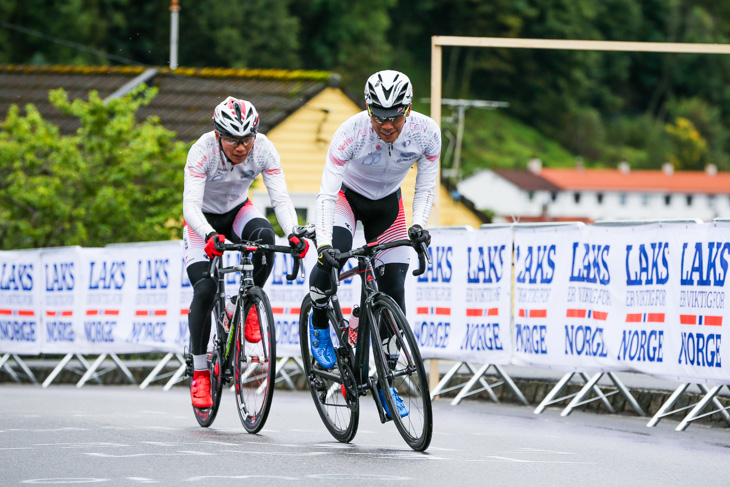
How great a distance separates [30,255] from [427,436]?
11.0m

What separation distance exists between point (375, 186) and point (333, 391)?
134 cm

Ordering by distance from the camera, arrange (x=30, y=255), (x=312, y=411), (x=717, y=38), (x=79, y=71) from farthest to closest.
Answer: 1. (x=717, y=38)
2. (x=79, y=71)
3. (x=30, y=255)
4. (x=312, y=411)

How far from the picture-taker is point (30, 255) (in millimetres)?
17859

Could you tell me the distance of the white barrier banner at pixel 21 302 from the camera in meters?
17.8

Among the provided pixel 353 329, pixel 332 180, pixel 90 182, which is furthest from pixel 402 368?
pixel 90 182

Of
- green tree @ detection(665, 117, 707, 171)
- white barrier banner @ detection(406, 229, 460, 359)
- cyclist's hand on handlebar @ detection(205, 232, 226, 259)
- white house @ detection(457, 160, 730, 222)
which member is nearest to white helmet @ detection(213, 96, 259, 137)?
cyclist's hand on handlebar @ detection(205, 232, 226, 259)

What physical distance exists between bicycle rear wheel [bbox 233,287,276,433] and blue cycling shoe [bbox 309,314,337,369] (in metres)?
0.27

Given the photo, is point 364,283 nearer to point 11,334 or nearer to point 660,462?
point 660,462

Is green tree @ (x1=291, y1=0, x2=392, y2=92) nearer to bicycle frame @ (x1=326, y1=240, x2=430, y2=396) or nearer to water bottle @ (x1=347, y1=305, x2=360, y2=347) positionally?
water bottle @ (x1=347, y1=305, x2=360, y2=347)

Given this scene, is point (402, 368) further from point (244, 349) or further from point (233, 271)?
point (233, 271)

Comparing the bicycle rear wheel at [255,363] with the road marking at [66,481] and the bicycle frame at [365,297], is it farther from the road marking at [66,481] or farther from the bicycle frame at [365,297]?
the road marking at [66,481]

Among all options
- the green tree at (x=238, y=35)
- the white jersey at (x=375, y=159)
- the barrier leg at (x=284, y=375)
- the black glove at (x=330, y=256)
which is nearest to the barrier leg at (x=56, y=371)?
the barrier leg at (x=284, y=375)

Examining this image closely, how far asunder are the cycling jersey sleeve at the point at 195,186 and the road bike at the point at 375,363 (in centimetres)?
104

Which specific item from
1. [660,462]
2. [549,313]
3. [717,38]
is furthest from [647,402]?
[717,38]
